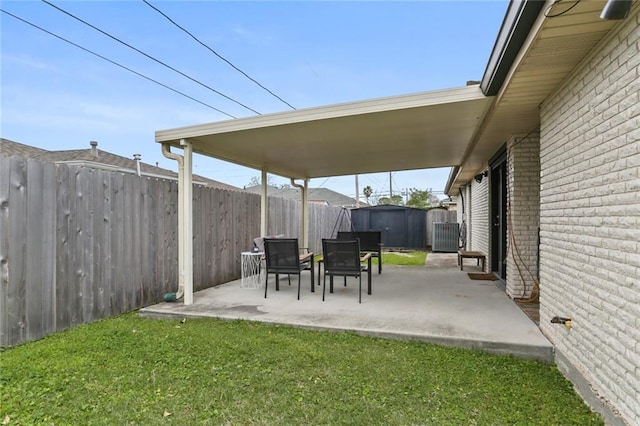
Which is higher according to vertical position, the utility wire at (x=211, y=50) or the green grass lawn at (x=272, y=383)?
the utility wire at (x=211, y=50)

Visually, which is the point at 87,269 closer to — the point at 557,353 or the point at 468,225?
the point at 557,353

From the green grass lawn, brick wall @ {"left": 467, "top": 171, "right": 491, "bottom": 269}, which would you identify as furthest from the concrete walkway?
brick wall @ {"left": 467, "top": 171, "right": 491, "bottom": 269}

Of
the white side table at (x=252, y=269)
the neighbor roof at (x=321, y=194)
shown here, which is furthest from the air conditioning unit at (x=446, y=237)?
the neighbor roof at (x=321, y=194)

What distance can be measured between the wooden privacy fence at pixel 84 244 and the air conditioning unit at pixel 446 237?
9.13 metres

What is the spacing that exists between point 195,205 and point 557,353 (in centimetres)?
491

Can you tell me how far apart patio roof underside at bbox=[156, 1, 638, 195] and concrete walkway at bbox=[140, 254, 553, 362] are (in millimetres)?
2200

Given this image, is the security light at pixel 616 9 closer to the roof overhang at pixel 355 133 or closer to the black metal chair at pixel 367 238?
the roof overhang at pixel 355 133

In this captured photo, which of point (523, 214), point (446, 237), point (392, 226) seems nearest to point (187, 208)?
point (523, 214)

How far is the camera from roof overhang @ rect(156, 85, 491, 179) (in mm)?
3686

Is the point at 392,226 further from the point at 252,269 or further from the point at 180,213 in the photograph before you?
the point at 180,213

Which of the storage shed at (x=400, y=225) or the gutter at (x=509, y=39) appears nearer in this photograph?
the gutter at (x=509, y=39)

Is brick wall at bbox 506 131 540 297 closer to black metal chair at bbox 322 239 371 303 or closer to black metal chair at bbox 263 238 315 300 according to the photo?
black metal chair at bbox 322 239 371 303

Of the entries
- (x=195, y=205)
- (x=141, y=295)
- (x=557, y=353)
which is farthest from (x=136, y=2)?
(x=557, y=353)

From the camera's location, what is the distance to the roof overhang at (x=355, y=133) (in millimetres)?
3686
